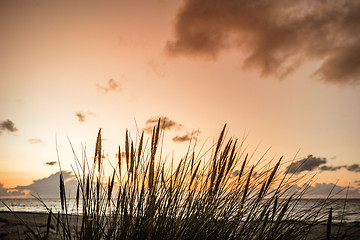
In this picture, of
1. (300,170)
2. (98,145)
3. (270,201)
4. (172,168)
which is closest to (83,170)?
(98,145)

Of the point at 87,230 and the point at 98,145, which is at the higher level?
the point at 98,145

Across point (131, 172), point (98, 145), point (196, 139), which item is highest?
point (196, 139)

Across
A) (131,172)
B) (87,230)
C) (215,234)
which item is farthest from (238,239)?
(87,230)

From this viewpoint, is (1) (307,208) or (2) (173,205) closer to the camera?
(2) (173,205)

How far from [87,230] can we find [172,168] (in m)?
0.66

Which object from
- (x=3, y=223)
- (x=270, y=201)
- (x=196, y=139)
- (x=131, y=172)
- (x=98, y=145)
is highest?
(x=196, y=139)

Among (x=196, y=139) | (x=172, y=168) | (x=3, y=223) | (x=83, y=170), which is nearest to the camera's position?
(x=83, y=170)

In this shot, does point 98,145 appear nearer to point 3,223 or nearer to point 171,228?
point 171,228

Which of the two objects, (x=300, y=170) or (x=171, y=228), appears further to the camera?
(x=300, y=170)

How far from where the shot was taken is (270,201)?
1872 mm

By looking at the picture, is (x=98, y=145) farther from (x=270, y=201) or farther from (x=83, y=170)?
(x=270, y=201)

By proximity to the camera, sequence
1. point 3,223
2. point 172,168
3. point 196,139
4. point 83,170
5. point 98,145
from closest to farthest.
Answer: point 98,145 → point 83,170 → point 172,168 → point 196,139 → point 3,223

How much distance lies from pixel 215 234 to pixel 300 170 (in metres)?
0.93

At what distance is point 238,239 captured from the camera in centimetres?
176
